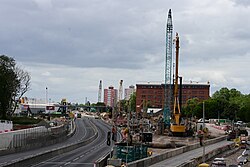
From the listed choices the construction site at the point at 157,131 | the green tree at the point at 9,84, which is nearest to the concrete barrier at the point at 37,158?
the construction site at the point at 157,131

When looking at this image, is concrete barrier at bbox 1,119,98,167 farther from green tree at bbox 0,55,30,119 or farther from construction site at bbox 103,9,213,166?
green tree at bbox 0,55,30,119

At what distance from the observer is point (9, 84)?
413 feet

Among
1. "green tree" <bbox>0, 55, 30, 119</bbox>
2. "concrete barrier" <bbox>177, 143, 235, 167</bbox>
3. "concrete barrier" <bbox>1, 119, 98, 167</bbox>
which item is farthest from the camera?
"green tree" <bbox>0, 55, 30, 119</bbox>

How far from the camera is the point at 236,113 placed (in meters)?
199

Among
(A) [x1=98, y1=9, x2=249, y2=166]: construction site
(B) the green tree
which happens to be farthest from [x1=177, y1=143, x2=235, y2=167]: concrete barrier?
(B) the green tree

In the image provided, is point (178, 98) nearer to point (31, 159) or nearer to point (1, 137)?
point (1, 137)

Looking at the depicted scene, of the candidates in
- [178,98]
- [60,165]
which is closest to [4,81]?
[178,98]

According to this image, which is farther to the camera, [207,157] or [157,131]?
[157,131]

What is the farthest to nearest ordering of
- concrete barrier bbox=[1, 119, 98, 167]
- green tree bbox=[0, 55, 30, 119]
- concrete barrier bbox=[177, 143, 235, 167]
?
1. green tree bbox=[0, 55, 30, 119]
2. concrete barrier bbox=[177, 143, 235, 167]
3. concrete barrier bbox=[1, 119, 98, 167]

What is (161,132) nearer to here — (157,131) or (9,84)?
(157,131)

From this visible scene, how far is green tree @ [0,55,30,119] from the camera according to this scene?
124 meters

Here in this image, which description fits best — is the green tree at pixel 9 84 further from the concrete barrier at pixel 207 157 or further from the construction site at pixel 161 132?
the concrete barrier at pixel 207 157

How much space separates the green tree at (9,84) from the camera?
124 m

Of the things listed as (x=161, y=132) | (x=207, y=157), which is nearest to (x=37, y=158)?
(x=207, y=157)
